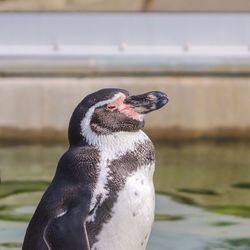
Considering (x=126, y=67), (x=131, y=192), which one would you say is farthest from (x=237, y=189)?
(x=131, y=192)

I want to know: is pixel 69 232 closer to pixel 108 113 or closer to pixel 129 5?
pixel 108 113

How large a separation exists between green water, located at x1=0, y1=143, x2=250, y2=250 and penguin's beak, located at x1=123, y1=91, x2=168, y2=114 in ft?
7.86

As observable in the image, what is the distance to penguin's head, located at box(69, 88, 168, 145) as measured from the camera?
6402mm

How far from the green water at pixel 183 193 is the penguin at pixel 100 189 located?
248cm

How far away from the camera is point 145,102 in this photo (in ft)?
21.5

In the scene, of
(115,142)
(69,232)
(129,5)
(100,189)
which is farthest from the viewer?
(129,5)

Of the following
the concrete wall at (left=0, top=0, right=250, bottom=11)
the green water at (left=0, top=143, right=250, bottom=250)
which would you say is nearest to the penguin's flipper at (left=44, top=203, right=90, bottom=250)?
the green water at (left=0, top=143, right=250, bottom=250)

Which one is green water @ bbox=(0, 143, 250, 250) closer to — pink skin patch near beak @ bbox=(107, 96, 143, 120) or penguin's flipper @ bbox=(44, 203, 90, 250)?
pink skin patch near beak @ bbox=(107, 96, 143, 120)

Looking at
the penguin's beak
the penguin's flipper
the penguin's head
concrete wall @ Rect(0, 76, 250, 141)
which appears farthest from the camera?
concrete wall @ Rect(0, 76, 250, 141)

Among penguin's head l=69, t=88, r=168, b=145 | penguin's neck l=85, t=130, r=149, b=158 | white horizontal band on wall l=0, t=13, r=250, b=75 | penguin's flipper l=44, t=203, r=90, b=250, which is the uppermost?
penguin's head l=69, t=88, r=168, b=145

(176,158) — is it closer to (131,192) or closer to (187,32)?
(187,32)

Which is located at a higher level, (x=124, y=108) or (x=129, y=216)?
(x=124, y=108)

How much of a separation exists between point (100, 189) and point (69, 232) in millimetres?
269

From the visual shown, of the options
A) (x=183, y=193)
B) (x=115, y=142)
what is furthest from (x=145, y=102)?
(x=183, y=193)
